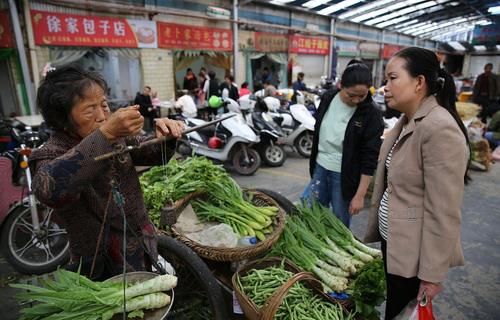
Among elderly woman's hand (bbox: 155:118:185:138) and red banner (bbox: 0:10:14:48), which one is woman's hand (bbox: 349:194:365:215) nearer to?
elderly woman's hand (bbox: 155:118:185:138)

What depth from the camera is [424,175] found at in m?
1.51

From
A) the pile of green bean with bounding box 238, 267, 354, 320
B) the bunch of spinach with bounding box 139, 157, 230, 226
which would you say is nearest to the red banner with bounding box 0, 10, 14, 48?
the bunch of spinach with bounding box 139, 157, 230, 226

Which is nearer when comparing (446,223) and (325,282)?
(446,223)

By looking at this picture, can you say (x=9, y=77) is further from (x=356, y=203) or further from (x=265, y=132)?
(x=356, y=203)

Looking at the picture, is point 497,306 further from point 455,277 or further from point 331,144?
point 331,144

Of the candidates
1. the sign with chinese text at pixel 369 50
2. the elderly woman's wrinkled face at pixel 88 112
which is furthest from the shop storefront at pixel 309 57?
the elderly woman's wrinkled face at pixel 88 112

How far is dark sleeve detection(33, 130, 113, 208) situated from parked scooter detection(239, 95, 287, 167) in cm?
530

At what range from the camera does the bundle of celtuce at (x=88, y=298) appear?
121 centimetres

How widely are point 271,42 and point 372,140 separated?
41.1 feet

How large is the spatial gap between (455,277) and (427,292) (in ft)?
6.53

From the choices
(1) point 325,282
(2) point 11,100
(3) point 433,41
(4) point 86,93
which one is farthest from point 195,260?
(3) point 433,41

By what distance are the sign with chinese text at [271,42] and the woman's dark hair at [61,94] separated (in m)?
12.8

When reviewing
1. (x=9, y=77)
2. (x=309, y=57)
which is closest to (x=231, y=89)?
(x=9, y=77)

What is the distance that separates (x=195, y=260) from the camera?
1.97 m
